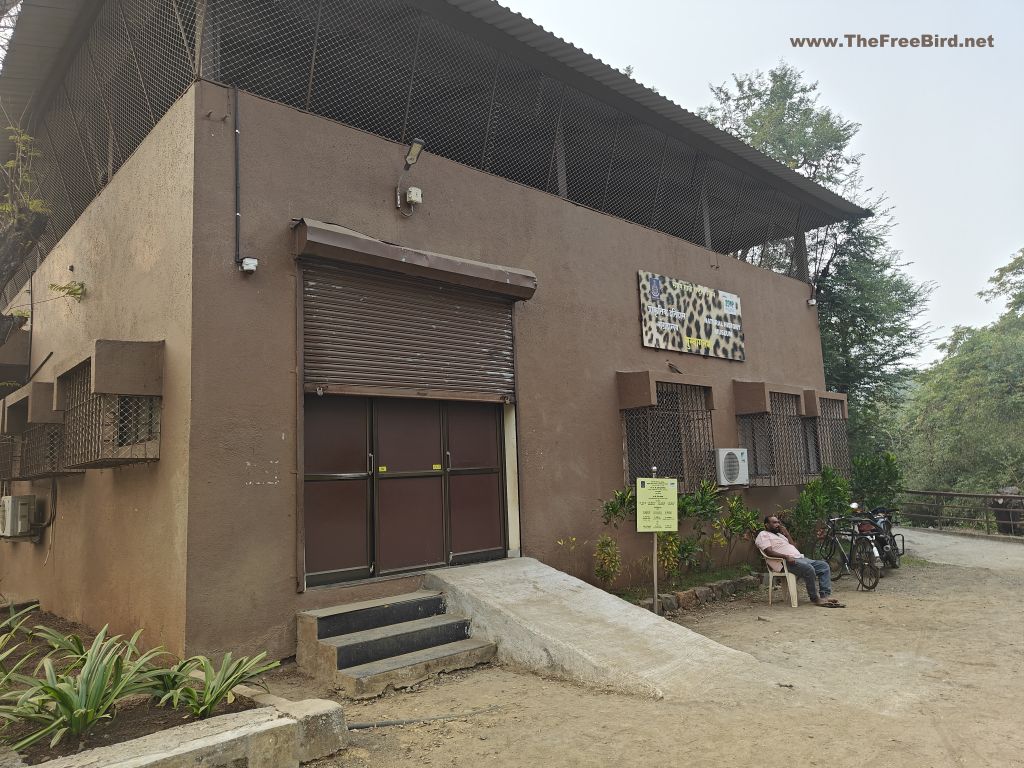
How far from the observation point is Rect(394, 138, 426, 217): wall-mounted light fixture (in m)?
6.90

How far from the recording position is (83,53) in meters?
7.96

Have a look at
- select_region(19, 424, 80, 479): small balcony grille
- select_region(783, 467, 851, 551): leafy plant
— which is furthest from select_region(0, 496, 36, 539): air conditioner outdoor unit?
select_region(783, 467, 851, 551): leafy plant

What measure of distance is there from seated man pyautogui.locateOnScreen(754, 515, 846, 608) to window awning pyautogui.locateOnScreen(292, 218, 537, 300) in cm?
455

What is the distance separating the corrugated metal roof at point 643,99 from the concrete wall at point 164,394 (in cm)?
349

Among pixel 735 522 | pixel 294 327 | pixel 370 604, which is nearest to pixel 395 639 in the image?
pixel 370 604

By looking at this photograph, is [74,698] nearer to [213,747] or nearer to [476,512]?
[213,747]

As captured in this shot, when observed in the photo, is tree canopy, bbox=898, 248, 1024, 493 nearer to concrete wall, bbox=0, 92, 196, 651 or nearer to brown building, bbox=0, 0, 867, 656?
brown building, bbox=0, 0, 867, 656

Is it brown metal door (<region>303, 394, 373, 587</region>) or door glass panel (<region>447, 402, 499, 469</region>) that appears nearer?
brown metal door (<region>303, 394, 373, 587</region>)

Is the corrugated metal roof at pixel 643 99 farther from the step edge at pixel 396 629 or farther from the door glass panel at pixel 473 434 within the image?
the step edge at pixel 396 629

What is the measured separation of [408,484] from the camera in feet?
22.3

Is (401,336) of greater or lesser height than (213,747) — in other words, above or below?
above

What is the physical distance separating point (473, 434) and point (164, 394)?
10.3ft

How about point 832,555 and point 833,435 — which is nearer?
point 832,555

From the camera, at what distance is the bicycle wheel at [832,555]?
10.3 metres
